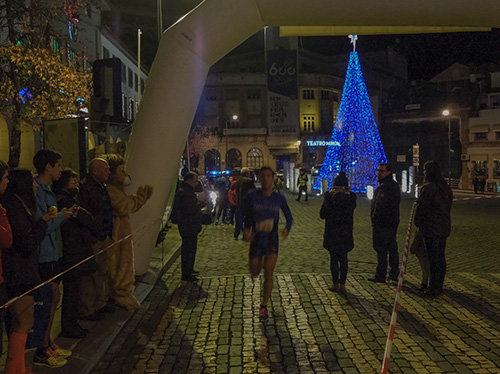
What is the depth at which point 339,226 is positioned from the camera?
24.2 feet

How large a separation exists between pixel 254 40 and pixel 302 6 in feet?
207

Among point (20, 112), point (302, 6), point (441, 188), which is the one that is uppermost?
point (302, 6)

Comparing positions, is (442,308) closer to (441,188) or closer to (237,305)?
(441,188)

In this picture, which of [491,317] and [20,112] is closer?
[491,317]

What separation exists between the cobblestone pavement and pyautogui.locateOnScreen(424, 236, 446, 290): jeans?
0.27 meters

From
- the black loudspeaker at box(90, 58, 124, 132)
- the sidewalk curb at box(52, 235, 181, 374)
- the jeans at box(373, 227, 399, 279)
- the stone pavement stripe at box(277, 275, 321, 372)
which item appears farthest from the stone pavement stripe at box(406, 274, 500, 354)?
the black loudspeaker at box(90, 58, 124, 132)

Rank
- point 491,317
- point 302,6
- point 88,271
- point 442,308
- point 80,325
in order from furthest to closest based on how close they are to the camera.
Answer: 1. point 302,6
2. point 442,308
3. point 491,317
4. point 80,325
5. point 88,271

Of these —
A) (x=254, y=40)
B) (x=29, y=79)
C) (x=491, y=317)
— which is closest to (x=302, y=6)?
(x=491, y=317)

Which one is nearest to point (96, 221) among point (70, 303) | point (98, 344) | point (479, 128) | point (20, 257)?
point (70, 303)

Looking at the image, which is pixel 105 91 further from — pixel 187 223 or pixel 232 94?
pixel 232 94

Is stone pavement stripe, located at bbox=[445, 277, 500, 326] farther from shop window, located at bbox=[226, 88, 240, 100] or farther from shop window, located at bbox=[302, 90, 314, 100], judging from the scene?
shop window, located at bbox=[226, 88, 240, 100]

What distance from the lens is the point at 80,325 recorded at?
18.8 ft

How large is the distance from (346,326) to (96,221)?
2.96 metres

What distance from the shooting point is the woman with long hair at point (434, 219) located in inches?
283
